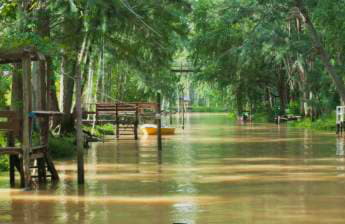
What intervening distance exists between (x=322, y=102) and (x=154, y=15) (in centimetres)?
3198

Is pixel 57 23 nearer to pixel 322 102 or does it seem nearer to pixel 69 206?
pixel 69 206

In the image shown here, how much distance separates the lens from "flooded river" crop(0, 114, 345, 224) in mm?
13953

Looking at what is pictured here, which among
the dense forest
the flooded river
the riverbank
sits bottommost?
the flooded river

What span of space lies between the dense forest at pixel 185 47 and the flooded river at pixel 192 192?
3274 millimetres

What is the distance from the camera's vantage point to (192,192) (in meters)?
17.3

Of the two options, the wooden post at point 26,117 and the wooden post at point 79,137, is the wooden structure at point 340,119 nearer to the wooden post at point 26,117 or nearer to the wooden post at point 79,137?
the wooden post at point 79,137

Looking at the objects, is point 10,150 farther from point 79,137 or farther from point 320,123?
point 320,123

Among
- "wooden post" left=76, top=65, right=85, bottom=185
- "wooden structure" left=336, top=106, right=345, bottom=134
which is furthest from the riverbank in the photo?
"wooden post" left=76, top=65, right=85, bottom=185

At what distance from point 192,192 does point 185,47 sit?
39.8 ft

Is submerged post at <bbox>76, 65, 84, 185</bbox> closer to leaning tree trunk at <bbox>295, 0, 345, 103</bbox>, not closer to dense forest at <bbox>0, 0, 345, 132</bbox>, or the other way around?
dense forest at <bbox>0, 0, 345, 132</bbox>

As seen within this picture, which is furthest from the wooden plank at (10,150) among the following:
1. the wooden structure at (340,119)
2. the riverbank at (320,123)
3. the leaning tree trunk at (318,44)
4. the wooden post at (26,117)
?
the riverbank at (320,123)

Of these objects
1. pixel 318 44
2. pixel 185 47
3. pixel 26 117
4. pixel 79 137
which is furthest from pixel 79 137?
pixel 318 44

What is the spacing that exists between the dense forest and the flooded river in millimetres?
3274

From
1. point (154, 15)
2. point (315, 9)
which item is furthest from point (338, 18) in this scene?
point (154, 15)
